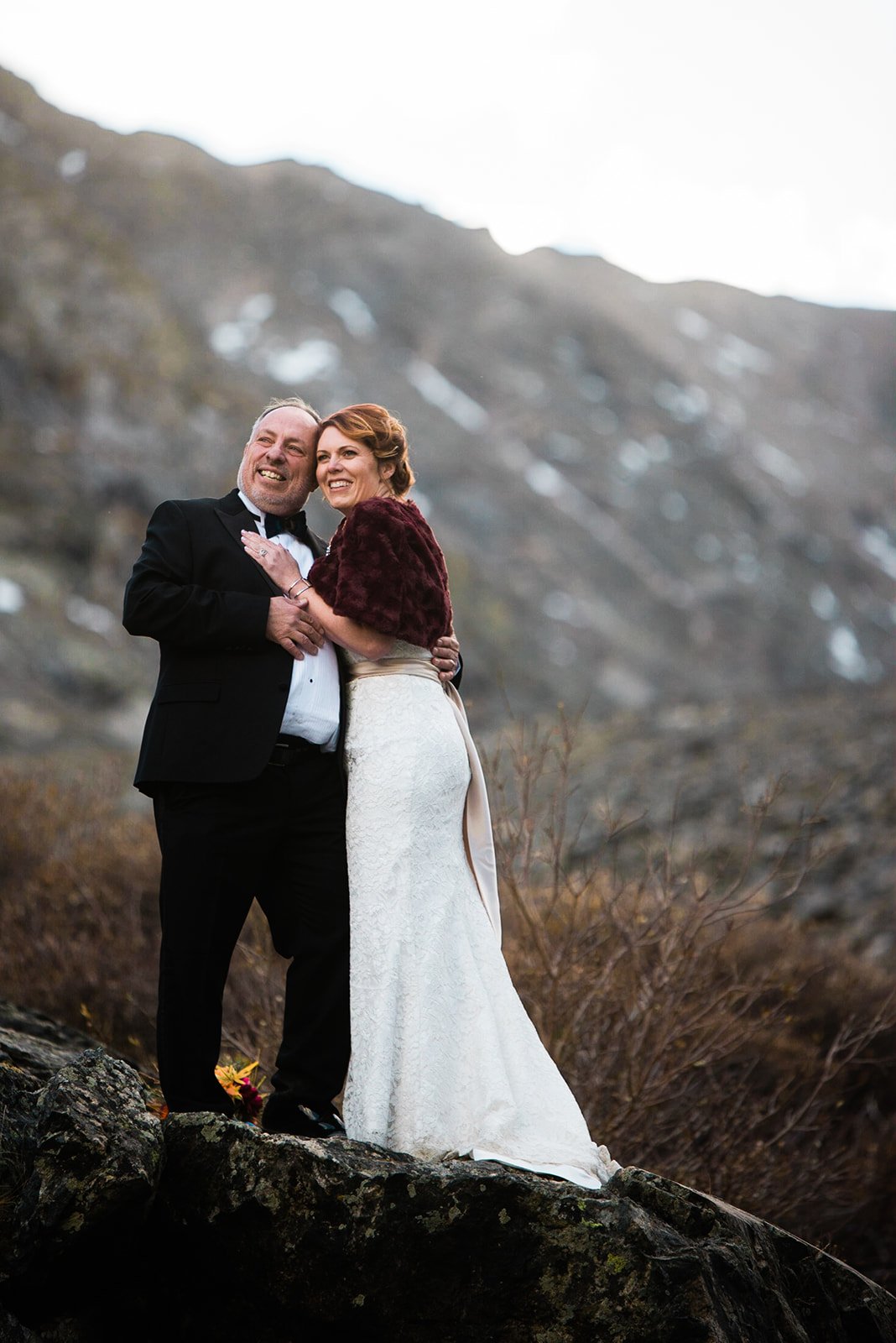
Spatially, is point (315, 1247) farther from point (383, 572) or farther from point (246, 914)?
point (383, 572)

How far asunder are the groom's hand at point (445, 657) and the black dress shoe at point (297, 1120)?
129cm

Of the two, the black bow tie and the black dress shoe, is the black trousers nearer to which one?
→ the black dress shoe

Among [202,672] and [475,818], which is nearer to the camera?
[202,672]

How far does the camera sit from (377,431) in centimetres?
369

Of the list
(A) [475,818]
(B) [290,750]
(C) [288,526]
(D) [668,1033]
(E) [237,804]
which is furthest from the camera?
(D) [668,1033]

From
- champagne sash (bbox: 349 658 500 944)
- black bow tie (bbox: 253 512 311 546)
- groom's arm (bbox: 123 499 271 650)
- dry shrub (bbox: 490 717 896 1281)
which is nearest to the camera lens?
A: groom's arm (bbox: 123 499 271 650)

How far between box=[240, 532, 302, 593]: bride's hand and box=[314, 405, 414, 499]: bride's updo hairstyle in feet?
1.21

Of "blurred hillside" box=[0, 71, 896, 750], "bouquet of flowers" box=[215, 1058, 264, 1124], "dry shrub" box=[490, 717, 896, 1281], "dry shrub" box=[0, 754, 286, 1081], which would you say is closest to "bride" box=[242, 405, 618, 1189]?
"bouquet of flowers" box=[215, 1058, 264, 1124]

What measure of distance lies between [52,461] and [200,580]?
2816 cm

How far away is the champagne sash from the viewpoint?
361 cm

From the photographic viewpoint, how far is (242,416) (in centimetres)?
3809

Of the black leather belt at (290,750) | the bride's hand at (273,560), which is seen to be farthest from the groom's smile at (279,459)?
the black leather belt at (290,750)

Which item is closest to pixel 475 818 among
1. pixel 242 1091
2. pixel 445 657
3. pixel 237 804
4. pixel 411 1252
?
pixel 445 657

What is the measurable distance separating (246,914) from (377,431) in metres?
1.46
